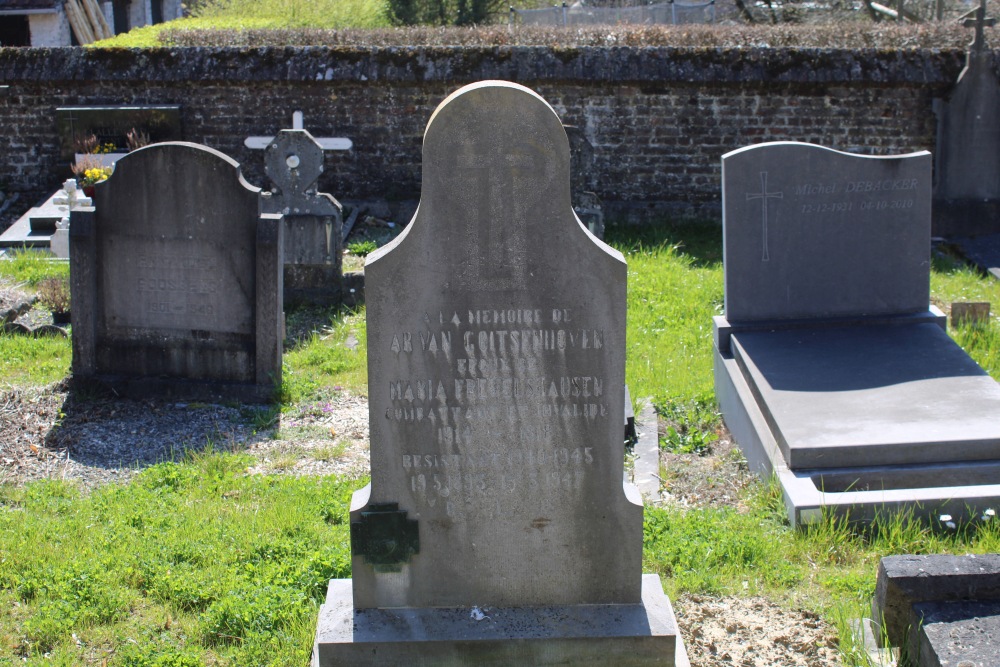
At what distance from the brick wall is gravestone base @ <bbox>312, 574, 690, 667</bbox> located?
31.0 feet

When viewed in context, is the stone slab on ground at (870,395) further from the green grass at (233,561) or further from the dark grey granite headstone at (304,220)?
the dark grey granite headstone at (304,220)

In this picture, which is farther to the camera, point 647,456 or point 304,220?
point 304,220

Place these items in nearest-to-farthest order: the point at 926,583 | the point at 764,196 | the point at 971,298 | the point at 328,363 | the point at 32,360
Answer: the point at 926,583, the point at 764,196, the point at 32,360, the point at 328,363, the point at 971,298

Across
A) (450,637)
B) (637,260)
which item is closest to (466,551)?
(450,637)

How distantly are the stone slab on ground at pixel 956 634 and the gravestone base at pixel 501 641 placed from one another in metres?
0.88

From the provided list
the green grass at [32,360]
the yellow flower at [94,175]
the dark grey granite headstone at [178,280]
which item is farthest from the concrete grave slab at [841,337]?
the yellow flower at [94,175]

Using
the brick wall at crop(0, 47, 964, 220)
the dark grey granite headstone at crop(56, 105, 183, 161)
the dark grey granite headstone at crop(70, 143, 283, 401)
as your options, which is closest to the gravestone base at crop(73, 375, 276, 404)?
the dark grey granite headstone at crop(70, 143, 283, 401)

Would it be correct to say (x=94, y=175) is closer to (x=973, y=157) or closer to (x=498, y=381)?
(x=498, y=381)

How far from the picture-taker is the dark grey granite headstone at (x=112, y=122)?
42.5ft

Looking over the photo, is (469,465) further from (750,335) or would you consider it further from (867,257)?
(867,257)

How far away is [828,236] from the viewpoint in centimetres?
713

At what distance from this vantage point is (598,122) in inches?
513

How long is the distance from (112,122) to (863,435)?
10514mm

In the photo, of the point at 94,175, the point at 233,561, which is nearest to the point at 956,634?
the point at 233,561
